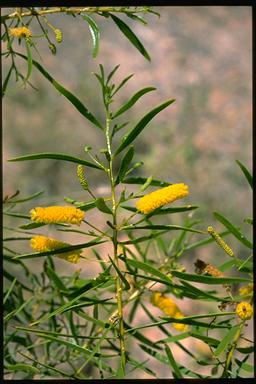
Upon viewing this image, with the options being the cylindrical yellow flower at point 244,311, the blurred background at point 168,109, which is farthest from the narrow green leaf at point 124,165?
the blurred background at point 168,109

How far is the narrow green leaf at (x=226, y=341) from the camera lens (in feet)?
1.62

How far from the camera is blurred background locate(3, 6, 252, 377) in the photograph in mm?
3281

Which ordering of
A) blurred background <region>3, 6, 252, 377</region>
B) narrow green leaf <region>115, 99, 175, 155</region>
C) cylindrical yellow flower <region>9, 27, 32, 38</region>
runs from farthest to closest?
blurred background <region>3, 6, 252, 377</region> < cylindrical yellow flower <region>9, 27, 32, 38</region> < narrow green leaf <region>115, 99, 175, 155</region>

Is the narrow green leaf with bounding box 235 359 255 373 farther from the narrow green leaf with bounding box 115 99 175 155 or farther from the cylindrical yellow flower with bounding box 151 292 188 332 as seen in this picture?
the narrow green leaf with bounding box 115 99 175 155

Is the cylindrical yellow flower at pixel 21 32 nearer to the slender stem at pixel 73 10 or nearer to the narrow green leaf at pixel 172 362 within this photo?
the slender stem at pixel 73 10

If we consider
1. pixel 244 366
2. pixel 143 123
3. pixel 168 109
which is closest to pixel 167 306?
pixel 244 366

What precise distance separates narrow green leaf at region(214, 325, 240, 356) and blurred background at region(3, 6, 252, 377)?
6.48ft

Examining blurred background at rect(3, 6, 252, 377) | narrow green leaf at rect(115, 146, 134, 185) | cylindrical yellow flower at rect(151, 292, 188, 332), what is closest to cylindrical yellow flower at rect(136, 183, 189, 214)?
narrow green leaf at rect(115, 146, 134, 185)

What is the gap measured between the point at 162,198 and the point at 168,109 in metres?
3.79

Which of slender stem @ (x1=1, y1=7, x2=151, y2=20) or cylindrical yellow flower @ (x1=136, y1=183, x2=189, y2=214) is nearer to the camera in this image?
cylindrical yellow flower @ (x1=136, y1=183, x2=189, y2=214)

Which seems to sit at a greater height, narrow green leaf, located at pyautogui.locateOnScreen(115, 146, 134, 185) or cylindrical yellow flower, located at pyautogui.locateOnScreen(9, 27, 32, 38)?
cylindrical yellow flower, located at pyautogui.locateOnScreen(9, 27, 32, 38)
